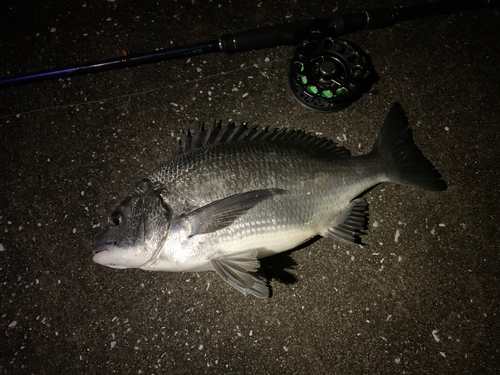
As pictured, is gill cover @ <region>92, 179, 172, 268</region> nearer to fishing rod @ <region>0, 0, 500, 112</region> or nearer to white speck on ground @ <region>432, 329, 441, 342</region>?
fishing rod @ <region>0, 0, 500, 112</region>

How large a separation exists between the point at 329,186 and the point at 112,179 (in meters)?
1.37

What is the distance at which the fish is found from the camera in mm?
1416

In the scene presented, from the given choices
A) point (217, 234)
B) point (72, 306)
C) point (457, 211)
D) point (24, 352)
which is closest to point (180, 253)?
point (217, 234)

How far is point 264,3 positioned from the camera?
80.7 inches

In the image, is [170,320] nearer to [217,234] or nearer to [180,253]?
[180,253]

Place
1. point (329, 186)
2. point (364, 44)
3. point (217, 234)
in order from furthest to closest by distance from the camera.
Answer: point (364, 44) < point (329, 186) < point (217, 234)

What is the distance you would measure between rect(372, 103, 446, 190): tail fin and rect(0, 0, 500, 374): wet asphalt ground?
18 centimetres

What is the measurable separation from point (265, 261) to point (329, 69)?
1181 millimetres

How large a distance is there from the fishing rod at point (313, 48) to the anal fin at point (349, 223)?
2.08ft

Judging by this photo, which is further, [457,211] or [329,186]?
[457,211]

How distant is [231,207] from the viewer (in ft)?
4.57

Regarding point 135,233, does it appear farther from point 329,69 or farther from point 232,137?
point 329,69

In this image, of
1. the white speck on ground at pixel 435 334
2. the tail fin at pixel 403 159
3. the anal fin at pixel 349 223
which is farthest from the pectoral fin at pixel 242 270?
the white speck on ground at pixel 435 334

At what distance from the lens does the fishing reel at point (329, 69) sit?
162 centimetres
